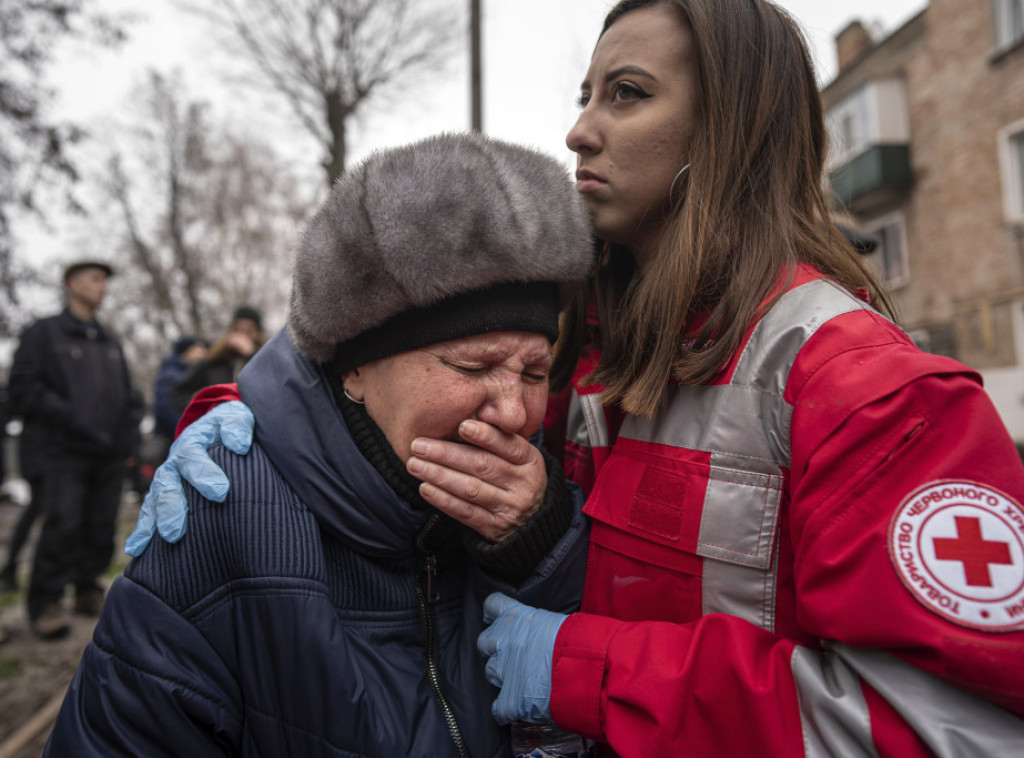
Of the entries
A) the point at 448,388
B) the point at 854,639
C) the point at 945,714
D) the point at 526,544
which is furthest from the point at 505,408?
the point at 945,714

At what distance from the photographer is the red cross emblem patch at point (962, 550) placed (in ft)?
2.92

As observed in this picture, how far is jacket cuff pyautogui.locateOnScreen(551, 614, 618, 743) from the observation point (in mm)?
1186

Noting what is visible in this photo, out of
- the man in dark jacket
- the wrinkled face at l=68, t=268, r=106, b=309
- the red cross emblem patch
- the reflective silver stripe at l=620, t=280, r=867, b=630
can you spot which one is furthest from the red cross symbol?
the wrinkled face at l=68, t=268, r=106, b=309

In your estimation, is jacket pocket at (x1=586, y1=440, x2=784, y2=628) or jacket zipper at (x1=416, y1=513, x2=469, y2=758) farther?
jacket zipper at (x1=416, y1=513, x2=469, y2=758)

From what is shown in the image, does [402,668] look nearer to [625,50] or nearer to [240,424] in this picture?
[240,424]

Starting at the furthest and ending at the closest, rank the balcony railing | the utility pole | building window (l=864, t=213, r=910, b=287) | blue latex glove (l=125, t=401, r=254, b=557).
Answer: building window (l=864, t=213, r=910, b=287)
the balcony railing
the utility pole
blue latex glove (l=125, t=401, r=254, b=557)

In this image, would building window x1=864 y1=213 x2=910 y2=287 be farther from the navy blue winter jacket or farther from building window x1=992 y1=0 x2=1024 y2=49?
the navy blue winter jacket

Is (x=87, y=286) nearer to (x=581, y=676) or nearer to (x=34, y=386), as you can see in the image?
(x=34, y=386)

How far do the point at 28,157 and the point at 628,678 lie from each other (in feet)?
27.1

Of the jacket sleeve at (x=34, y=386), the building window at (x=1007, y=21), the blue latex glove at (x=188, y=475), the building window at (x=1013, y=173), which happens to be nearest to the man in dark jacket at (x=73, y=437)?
the jacket sleeve at (x=34, y=386)

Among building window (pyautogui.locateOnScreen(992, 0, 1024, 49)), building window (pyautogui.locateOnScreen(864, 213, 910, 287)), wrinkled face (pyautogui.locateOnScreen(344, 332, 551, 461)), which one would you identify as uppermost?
building window (pyautogui.locateOnScreen(992, 0, 1024, 49))

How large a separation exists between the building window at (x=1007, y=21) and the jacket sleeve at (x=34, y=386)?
15707 millimetres

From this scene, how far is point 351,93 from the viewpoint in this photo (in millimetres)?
11484

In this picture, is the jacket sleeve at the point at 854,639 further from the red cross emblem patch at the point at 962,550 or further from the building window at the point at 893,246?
the building window at the point at 893,246
